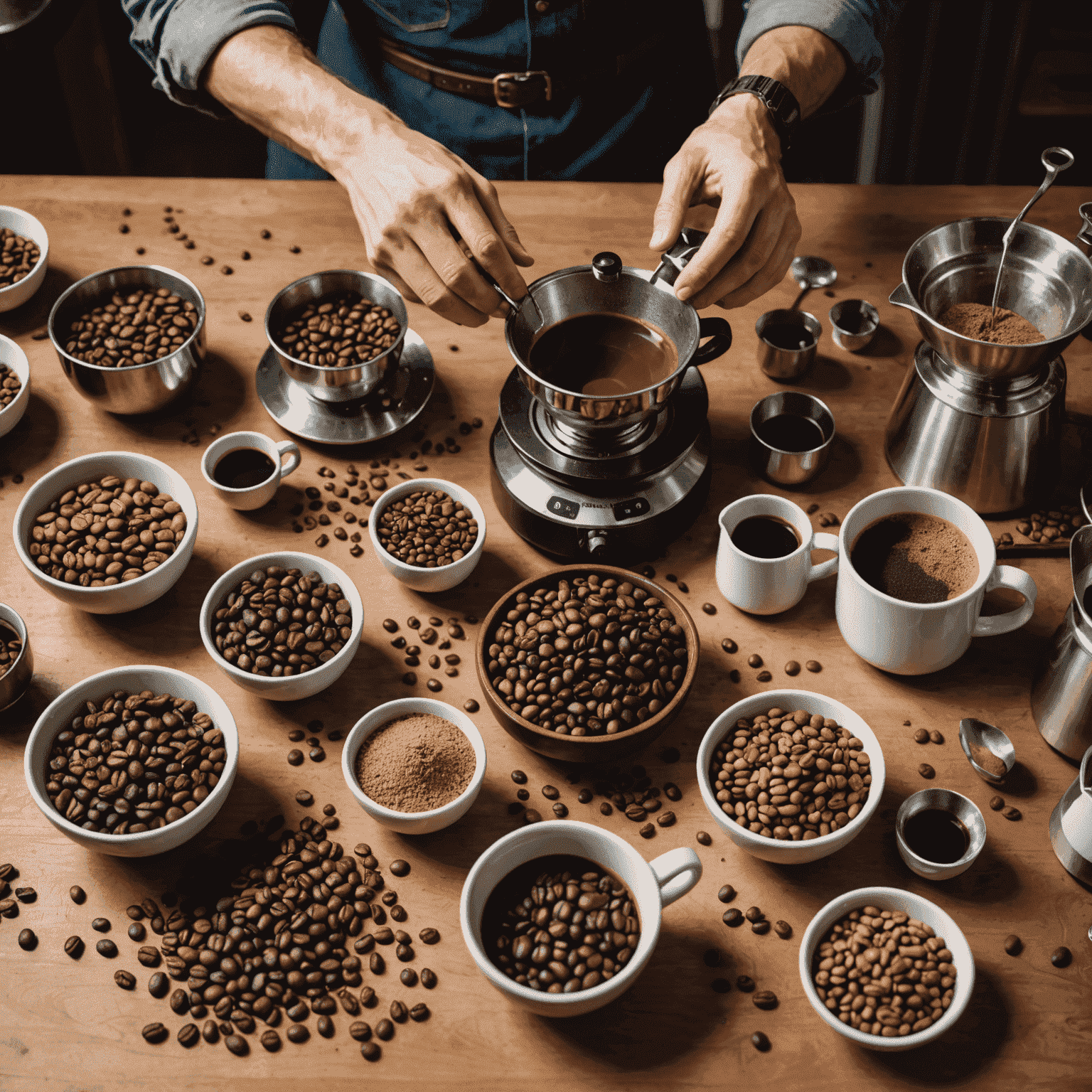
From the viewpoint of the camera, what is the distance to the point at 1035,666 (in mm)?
1639

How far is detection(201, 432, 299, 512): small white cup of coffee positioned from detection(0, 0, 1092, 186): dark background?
77.7 inches

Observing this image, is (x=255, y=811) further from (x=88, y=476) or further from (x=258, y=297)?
(x=258, y=297)

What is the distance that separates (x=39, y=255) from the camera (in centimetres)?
217

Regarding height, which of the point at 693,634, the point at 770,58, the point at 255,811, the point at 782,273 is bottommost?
the point at 255,811

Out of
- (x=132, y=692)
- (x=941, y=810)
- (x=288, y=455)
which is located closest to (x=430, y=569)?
(x=288, y=455)

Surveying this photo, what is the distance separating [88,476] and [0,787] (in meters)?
0.55

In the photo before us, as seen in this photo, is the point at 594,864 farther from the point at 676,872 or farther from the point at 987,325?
the point at 987,325

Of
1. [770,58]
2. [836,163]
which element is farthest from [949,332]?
[836,163]

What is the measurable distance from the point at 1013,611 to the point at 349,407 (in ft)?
4.04

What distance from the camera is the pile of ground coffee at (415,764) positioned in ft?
4.72

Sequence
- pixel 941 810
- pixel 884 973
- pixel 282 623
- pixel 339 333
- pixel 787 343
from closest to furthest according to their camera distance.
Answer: pixel 884 973 < pixel 941 810 < pixel 282 623 < pixel 339 333 < pixel 787 343

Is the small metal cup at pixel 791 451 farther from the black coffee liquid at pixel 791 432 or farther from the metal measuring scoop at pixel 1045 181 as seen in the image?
the metal measuring scoop at pixel 1045 181

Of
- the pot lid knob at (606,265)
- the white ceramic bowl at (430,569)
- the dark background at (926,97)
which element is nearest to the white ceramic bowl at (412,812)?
the white ceramic bowl at (430,569)

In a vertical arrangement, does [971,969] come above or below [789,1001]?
above
